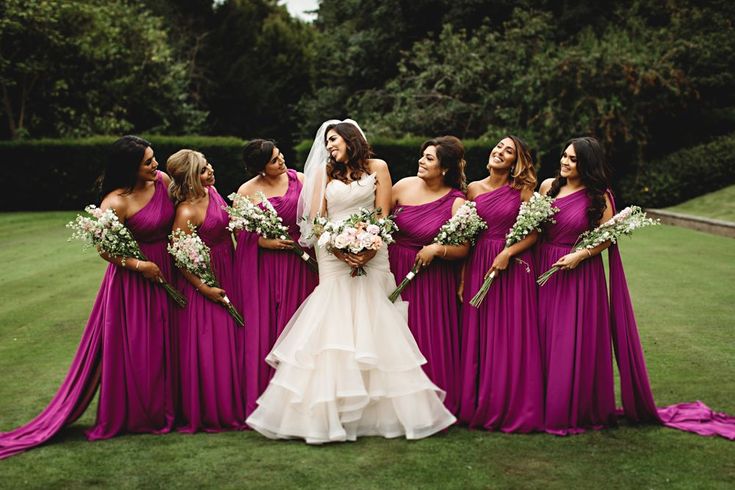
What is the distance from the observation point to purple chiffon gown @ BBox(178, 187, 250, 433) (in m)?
6.09

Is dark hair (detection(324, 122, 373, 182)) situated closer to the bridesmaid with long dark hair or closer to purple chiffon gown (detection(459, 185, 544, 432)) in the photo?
purple chiffon gown (detection(459, 185, 544, 432))

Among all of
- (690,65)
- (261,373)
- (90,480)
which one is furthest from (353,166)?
(690,65)

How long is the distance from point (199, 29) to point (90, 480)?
40.2 meters

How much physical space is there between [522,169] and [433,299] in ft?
3.95

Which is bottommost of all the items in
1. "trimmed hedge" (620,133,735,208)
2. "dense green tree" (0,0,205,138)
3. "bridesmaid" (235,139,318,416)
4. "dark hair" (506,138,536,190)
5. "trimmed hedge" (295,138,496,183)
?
"bridesmaid" (235,139,318,416)

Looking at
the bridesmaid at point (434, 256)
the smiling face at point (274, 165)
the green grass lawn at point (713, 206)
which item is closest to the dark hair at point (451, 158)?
the bridesmaid at point (434, 256)

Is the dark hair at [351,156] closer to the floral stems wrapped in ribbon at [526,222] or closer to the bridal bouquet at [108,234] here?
the floral stems wrapped in ribbon at [526,222]

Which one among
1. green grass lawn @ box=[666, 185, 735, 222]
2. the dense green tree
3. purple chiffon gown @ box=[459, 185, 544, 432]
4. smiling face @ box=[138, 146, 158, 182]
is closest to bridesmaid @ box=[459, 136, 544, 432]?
purple chiffon gown @ box=[459, 185, 544, 432]

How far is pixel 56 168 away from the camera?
2373 centimetres

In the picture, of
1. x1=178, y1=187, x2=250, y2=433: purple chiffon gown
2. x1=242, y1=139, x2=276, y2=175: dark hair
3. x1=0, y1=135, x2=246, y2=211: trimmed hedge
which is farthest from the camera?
x1=0, y1=135, x2=246, y2=211: trimmed hedge

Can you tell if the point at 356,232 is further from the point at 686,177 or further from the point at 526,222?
the point at 686,177

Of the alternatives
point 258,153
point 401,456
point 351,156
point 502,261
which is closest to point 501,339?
point 502,261

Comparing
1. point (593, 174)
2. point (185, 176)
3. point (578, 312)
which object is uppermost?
point (185, 176)

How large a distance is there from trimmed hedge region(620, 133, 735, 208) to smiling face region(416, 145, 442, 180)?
18719 mm
